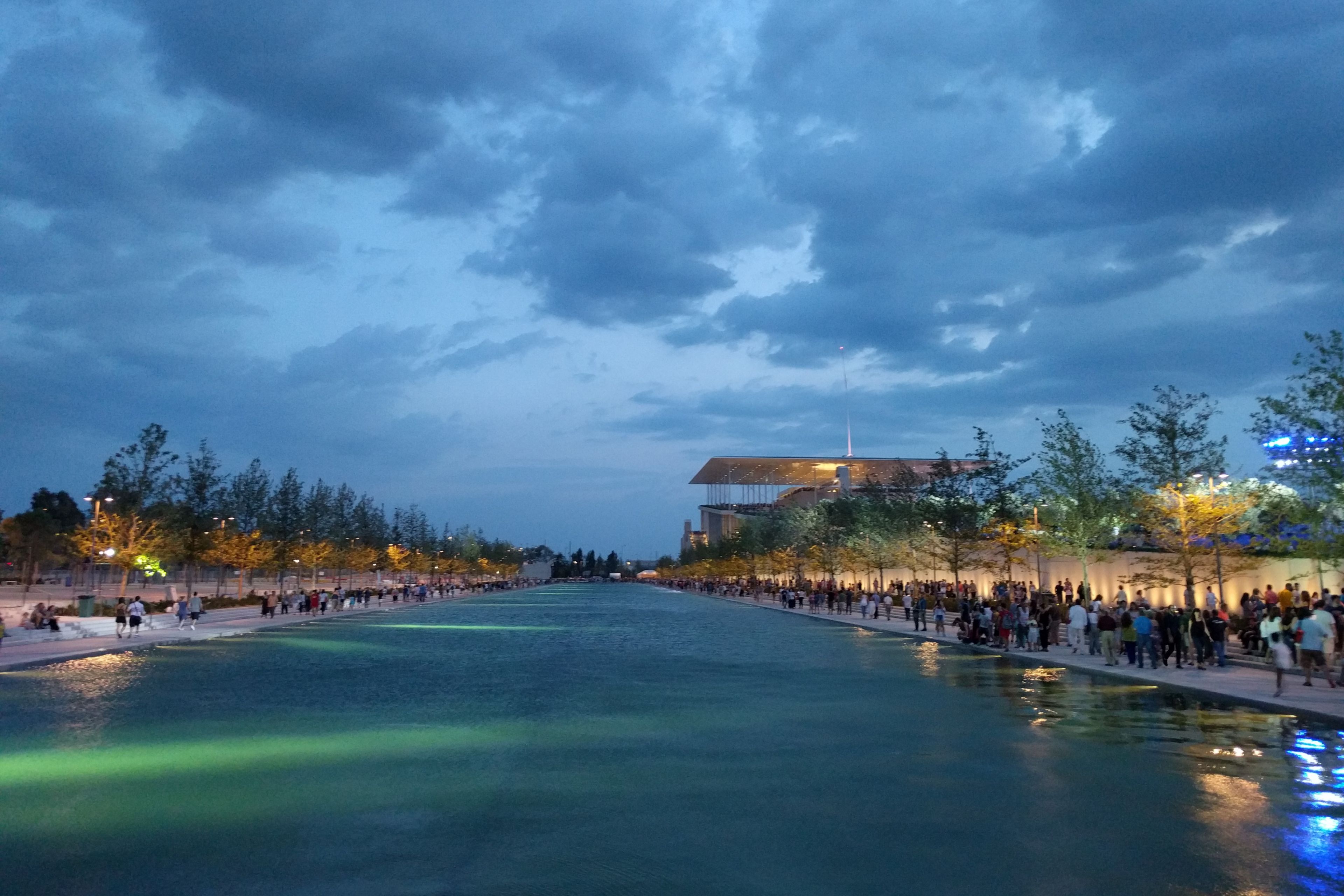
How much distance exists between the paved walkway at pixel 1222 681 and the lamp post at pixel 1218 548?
4418mm

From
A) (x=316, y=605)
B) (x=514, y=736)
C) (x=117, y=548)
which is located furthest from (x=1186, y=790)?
(x=316, y=605)

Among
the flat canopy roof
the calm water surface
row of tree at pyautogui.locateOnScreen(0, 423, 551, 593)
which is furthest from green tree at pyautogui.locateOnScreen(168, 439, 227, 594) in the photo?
the flat canopy roof

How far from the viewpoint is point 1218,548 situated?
29000mm

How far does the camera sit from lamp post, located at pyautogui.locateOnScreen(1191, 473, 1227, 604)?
29031 millimetres

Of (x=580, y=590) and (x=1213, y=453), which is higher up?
(x=1213, y=453)

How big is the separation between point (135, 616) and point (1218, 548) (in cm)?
3740

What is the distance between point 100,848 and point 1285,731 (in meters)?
16.2

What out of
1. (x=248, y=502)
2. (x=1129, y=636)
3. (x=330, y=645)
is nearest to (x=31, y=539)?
(x=248, y=502)

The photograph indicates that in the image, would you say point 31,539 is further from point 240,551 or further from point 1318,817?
point 1318,817

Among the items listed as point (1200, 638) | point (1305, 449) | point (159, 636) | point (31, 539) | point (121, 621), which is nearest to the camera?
point (1305, 449)

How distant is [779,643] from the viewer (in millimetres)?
34094

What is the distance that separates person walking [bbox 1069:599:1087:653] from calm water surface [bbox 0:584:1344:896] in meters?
6.83

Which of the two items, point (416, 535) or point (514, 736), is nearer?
point (514, 736)

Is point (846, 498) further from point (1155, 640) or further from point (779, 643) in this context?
point (1155, 640)
